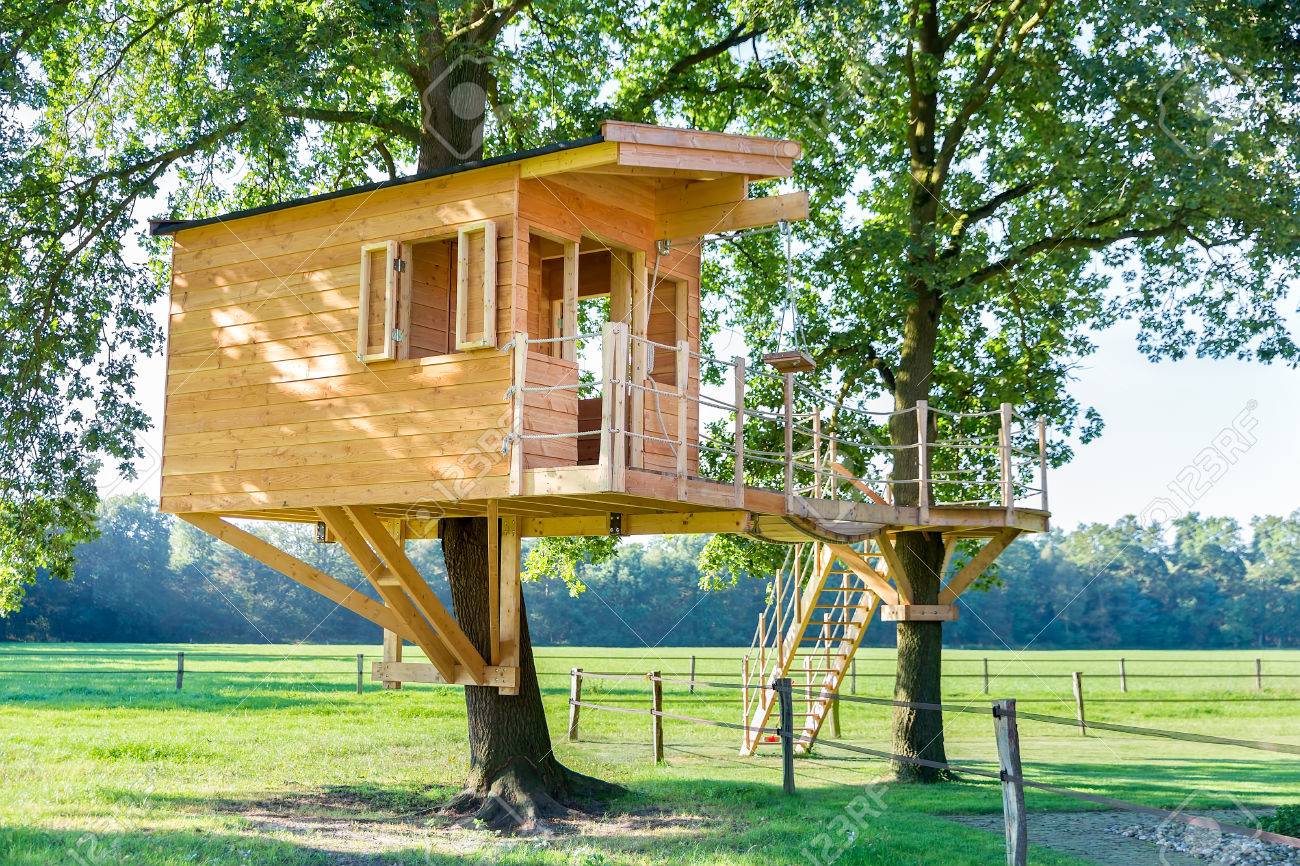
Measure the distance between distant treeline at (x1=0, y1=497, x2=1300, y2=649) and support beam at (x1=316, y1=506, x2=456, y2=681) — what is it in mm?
54001

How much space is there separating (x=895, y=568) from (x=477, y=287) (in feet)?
24.3

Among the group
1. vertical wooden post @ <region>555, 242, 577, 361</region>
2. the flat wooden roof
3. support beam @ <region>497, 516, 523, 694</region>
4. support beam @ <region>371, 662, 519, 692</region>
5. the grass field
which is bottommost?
the grass field

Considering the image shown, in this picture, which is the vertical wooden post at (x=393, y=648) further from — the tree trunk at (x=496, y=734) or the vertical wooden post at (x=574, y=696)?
the vertical wooden post at (x=574, y=696)

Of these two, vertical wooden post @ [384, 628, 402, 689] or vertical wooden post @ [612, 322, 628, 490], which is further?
vertical wooden post @ [384, 628, 402, 689]

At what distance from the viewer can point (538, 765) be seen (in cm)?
1448

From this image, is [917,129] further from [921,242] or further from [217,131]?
[217,131]

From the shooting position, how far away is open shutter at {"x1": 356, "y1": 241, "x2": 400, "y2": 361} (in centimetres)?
1187

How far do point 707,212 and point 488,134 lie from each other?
6.61 meters

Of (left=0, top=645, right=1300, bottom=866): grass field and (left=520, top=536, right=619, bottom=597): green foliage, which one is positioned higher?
(left=520, top=536, right=619, bottom=597): green foliage

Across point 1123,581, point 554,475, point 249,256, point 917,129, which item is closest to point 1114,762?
point 917,129

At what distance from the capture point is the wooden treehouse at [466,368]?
441 inches

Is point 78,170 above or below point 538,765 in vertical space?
above

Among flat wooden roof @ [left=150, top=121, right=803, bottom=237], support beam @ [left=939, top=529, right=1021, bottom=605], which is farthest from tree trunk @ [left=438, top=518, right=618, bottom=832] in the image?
support beam @ [left=939, top=529, right=1021, bottom=605]

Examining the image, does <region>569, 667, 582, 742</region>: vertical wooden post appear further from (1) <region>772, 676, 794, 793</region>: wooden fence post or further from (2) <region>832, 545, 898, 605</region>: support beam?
(1) <region>772, 676, 794, 793</region>: wooden fence post
